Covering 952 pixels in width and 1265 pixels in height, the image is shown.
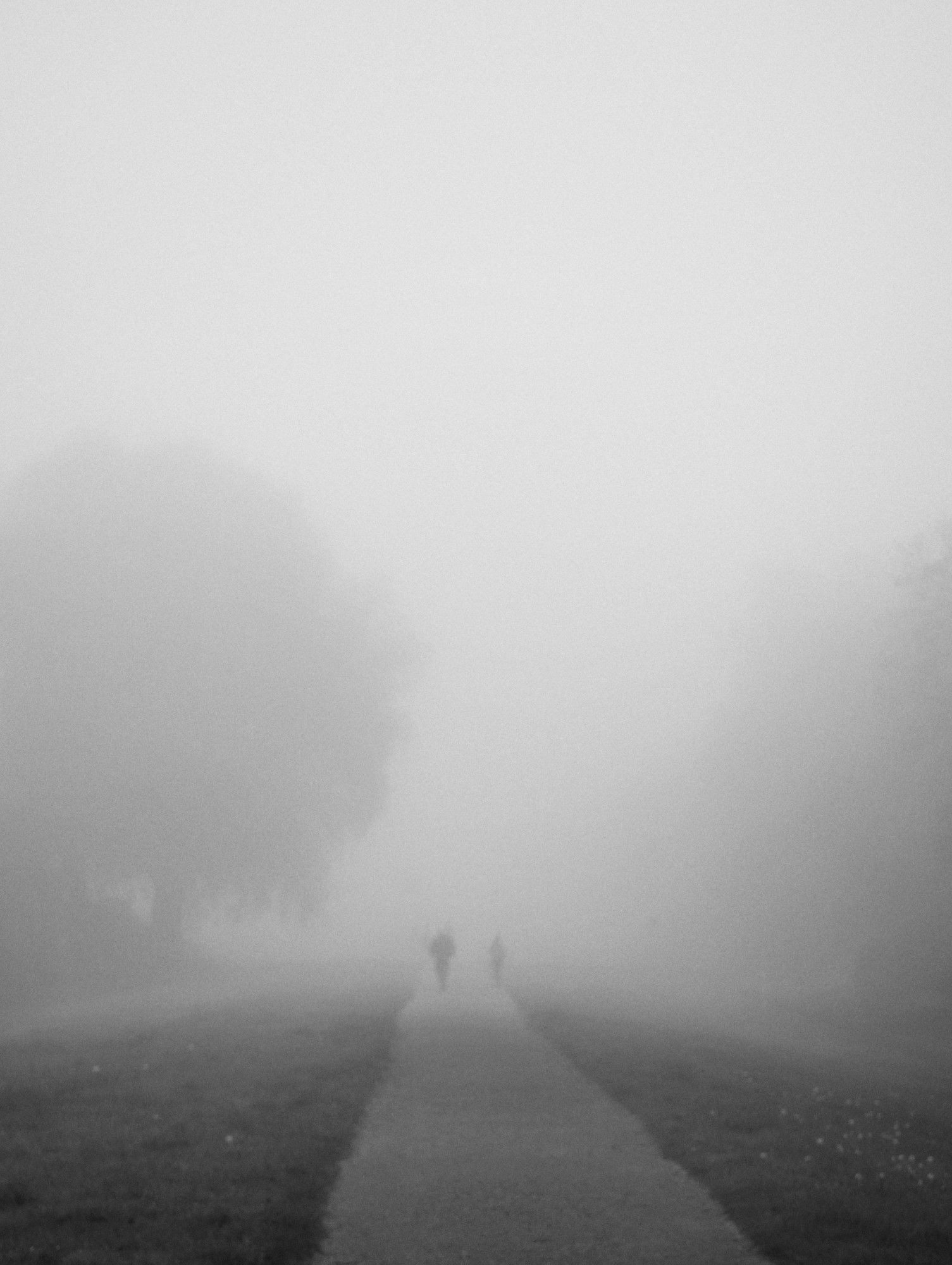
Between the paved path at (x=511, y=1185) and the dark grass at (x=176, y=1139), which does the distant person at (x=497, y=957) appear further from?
the paved path at (x=511, y=1185)

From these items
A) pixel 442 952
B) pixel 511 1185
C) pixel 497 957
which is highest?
pixel 511 1185

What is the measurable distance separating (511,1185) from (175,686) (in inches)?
1267

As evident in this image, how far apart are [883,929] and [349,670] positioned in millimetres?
28929

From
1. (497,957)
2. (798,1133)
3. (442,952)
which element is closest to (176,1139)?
(798,1133)

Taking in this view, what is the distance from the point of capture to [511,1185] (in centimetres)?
1392

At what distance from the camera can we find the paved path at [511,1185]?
1120 centimetres

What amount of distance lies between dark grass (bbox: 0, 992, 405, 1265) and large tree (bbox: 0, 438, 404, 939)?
52.9 feet

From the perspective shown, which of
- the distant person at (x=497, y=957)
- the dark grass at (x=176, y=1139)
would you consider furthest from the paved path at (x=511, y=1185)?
the distant person at (x=497, y=957)

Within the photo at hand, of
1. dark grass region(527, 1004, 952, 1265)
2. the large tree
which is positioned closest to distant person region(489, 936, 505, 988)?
the large tree

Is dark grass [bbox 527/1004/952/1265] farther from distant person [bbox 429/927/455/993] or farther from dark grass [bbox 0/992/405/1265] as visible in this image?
distant person [bbox 429/927/455/993]

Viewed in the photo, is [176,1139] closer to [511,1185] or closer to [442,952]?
[511,1185]

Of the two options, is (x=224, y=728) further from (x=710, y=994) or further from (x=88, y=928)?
(x=710, y=994)

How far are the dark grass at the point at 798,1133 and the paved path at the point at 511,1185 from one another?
0.53 meters

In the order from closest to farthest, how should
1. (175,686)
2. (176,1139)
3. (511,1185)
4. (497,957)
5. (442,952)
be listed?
1. (511,1185)
2. (176,1139)
3. (175,686)
4. (442,952)
5. (497,957)
